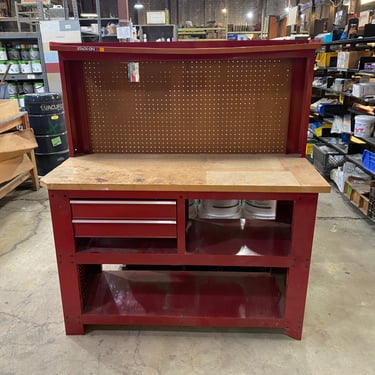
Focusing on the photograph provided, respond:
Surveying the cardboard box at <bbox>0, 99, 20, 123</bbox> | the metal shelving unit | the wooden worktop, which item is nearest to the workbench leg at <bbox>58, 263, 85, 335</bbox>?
the wooden worktop

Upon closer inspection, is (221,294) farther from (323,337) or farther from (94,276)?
(94,276)

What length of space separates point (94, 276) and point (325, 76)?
432 centimetres

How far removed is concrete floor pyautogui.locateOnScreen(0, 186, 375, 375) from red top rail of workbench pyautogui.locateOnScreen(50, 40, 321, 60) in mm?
1461

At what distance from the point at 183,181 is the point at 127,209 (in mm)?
291

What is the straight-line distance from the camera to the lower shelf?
1.84 metres

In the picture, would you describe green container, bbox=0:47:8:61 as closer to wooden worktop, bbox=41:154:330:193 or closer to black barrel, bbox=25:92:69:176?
black barrel, bbox=25:92:69:176

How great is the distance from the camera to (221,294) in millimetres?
2002

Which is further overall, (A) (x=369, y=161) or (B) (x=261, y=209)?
(A) (x=369, y=161)

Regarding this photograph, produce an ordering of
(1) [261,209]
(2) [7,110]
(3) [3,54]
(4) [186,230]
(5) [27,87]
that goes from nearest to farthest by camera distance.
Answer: (4) [186,230], (1) [261,209], (2) [7,110], (3) [3,54], (5) [27,87]

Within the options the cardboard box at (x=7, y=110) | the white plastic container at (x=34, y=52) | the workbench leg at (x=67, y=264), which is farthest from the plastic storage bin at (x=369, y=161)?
the white plastic container at (x=34, y=52)

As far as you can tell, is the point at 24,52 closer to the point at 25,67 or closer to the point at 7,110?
the point at 25,67

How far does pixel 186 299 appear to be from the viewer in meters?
1.95

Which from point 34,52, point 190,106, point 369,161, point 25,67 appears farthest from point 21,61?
point 369,161

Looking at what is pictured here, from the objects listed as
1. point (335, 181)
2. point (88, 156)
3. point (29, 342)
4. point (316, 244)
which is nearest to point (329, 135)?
point (335, 181)
